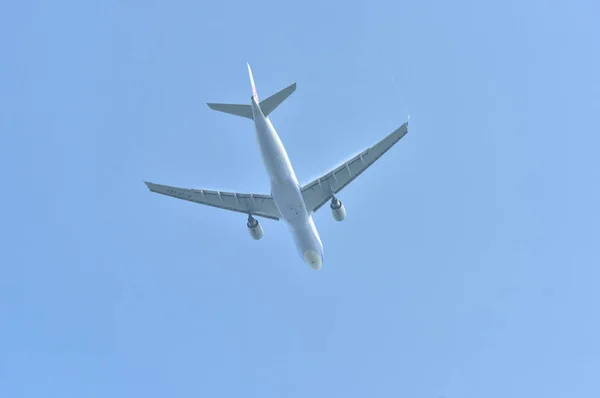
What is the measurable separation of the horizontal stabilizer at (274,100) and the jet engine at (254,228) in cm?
1029

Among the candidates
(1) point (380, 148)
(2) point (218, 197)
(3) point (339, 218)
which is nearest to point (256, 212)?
(2) point (218, 197)

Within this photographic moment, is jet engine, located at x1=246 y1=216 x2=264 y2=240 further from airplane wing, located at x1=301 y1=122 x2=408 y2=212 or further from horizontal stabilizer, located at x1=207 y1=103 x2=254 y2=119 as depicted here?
horizontal stabilizer, located at x1=207 y1=103 x2=254 y2=119

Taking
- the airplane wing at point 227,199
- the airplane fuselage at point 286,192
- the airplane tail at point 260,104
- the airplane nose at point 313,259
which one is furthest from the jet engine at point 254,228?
the airplane tail at point 260,104

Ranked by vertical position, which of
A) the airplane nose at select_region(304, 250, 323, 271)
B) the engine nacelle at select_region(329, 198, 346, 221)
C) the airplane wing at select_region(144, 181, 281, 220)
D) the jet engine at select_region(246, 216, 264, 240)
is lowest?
the airplane nose at select_region(304, 250, 323, 271)

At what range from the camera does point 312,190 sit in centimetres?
4878

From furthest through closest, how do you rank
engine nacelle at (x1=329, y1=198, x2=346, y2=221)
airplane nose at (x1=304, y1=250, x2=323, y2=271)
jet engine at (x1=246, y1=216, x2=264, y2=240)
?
jet engine at (x1=246, y1=216, x2=264, y2=240) < airplane nose at (x1=304, y1=250, x2=323, y2=271) < engine nacelle at (x1=329, y1=198, x2=346, y2=221)

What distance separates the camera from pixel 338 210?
48219 millimetres

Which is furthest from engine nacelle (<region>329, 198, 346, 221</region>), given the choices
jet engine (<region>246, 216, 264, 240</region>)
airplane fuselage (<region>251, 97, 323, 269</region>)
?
jet engine (<region>246, 216, 264, 240</region>)

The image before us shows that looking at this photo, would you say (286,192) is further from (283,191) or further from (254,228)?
(254,228)

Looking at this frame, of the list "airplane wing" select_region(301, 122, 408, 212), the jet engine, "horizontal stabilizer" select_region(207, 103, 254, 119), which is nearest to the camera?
"horizontal stabilizer" select_region(207, 103, 254, 119)

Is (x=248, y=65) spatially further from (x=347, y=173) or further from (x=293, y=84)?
(x=347, y=173)

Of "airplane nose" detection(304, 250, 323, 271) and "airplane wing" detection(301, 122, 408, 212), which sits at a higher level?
"airplane wing" detection(301, 122, 408, 212)

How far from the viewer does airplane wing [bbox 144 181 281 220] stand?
165 ft

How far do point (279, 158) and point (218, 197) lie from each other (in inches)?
→ 396
